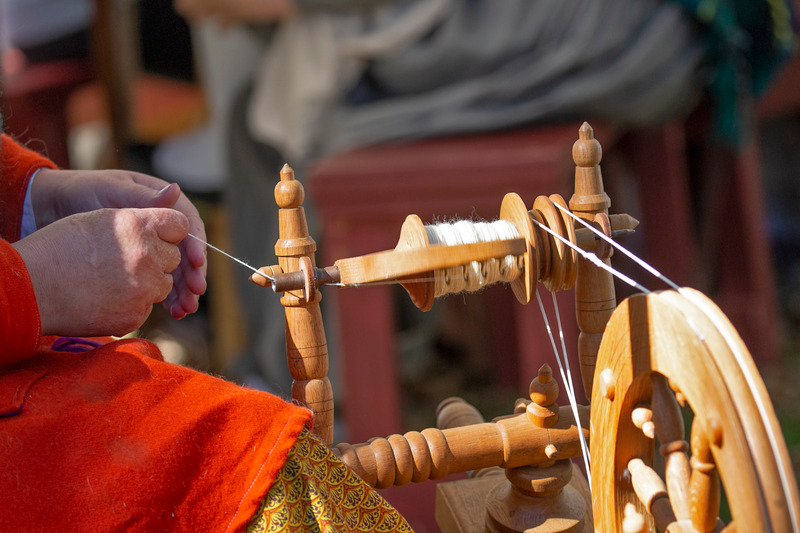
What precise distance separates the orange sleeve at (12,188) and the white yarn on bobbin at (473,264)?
0.47 meters

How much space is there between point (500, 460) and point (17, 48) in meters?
3.04

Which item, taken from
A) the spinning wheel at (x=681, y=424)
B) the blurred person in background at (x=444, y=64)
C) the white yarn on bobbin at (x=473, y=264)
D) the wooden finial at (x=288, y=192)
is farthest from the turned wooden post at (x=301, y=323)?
the blurred person in background at (x=444, y=64)

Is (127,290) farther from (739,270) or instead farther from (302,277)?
(739,270)

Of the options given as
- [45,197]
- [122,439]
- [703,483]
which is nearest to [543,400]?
[703,483]

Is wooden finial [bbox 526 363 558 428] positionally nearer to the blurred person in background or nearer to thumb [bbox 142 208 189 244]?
thumb [bbox 142 208 189 244]

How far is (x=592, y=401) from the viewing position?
0.68 meters

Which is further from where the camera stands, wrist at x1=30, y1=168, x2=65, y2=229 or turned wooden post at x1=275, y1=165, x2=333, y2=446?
wrist at x1=30, y1=168, x2=65, y2=229

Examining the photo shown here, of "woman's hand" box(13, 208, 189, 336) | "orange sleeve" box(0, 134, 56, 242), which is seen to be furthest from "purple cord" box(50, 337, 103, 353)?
"orange sleeve" box(0, 134, 56, 242)

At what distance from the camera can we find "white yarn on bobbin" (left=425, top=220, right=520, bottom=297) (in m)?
0.70

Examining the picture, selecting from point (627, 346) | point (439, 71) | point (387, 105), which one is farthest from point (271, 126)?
point (627, 346)

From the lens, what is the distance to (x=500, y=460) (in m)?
0.76

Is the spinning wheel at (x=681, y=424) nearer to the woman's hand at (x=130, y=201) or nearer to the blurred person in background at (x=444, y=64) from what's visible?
the woman's hand at (x=130, y=201)

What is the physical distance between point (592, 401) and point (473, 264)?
0.16 meters

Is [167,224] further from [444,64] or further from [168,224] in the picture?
[444,64]
